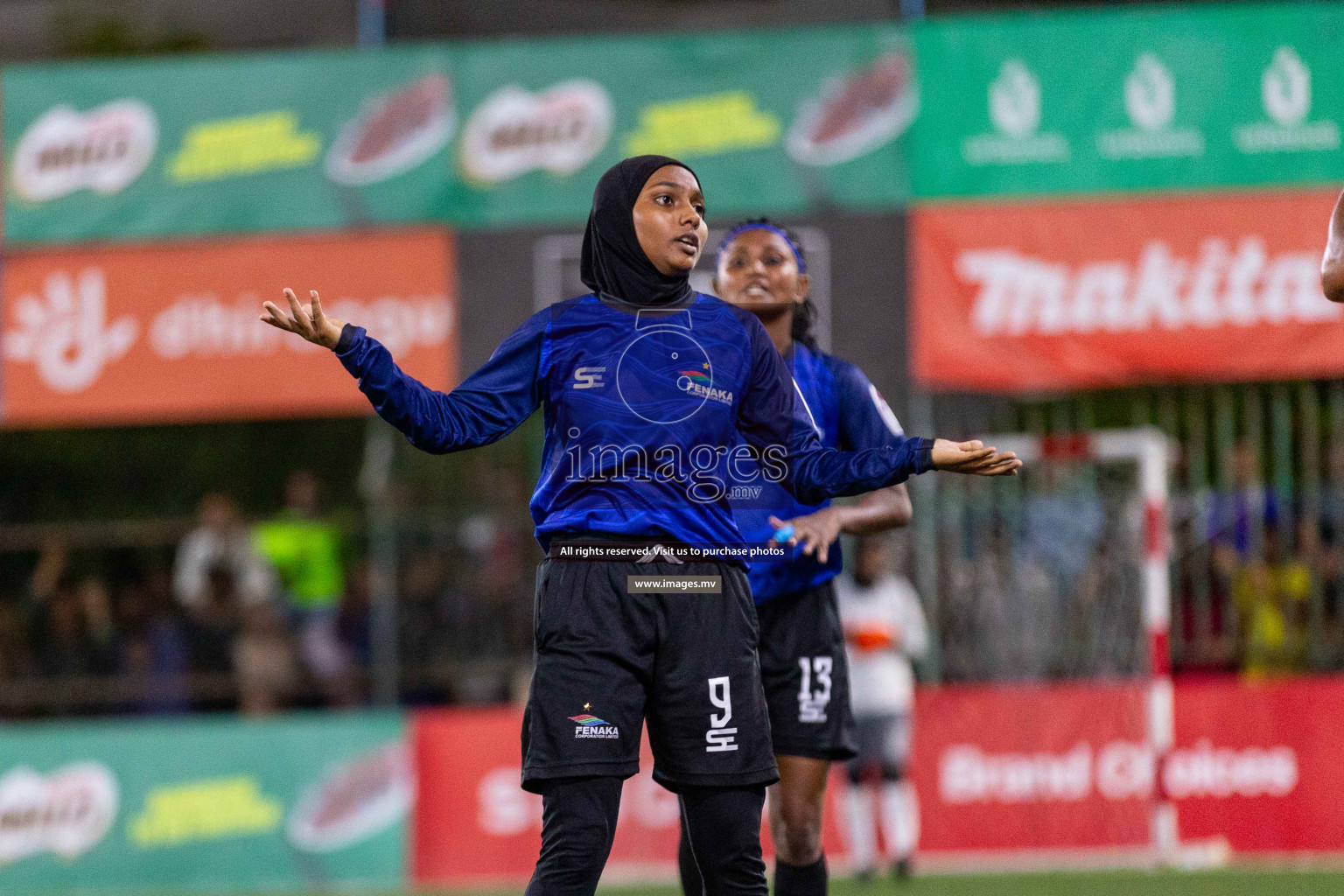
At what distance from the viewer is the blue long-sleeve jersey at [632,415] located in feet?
14.2

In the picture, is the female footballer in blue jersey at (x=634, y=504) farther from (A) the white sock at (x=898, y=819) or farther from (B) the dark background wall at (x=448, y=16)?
(B) the dark background wall at (x=448, y=16)

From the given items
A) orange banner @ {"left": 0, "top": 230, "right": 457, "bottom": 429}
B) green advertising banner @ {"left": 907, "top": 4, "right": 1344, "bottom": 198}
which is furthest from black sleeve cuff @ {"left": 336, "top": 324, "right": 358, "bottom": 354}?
green advertising banner @ {"left": 907, "top": 4, "right": 1344, "bottom": 198}

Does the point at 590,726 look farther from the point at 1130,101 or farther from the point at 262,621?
the point at 262,621

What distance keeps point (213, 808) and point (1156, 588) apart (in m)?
6.36

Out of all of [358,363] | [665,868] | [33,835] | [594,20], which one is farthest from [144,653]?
[358,363]

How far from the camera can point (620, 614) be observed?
4324 millimetres

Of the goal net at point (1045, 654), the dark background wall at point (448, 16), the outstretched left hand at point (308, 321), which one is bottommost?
the goal net at point (1045, 654)

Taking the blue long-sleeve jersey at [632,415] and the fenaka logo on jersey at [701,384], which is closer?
the blue long-sleeve jersey at [632,415]

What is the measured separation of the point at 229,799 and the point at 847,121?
6151 mm

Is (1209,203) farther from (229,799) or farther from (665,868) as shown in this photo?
(229,799)

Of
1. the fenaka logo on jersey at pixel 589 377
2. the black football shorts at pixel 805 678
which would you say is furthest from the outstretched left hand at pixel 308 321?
the black football shorts at pixel 805 678

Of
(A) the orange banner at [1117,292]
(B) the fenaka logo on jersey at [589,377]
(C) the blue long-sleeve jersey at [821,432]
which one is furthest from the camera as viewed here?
(A) the orange banner at [1117,292]

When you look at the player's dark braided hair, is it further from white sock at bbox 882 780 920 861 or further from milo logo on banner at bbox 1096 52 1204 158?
milo logo on banner at bbox 1096 52 1204 158

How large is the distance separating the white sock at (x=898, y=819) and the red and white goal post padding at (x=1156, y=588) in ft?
5.23
